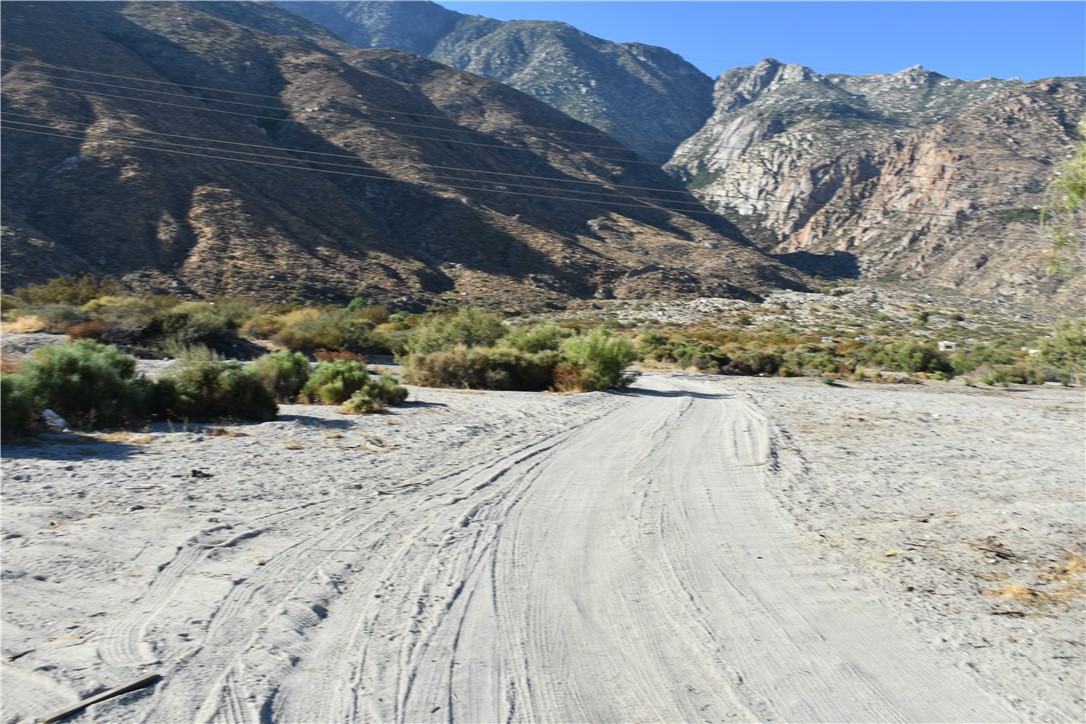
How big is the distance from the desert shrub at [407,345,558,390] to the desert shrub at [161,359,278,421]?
30.3 ft

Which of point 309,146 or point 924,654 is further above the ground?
point 309,146

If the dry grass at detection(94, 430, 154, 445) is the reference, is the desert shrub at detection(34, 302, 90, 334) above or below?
below

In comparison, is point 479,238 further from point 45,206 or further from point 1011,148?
point 1011,148

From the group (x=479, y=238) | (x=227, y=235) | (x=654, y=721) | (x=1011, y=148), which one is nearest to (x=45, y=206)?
(x=227, y=235)

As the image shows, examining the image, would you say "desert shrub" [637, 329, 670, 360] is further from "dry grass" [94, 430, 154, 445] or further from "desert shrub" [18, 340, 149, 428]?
"dry grass" [94, 430, 154, 445]

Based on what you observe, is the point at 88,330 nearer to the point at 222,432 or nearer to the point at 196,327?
the point at 196,327

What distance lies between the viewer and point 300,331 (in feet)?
110

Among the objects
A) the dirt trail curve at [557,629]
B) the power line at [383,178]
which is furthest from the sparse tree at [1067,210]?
the power line at [383,178]

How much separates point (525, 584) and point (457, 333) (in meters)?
22.9

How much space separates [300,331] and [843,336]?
4501 centimetres

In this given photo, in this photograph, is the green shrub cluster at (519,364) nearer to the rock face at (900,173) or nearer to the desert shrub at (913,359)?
the desert shrub at (913,359)

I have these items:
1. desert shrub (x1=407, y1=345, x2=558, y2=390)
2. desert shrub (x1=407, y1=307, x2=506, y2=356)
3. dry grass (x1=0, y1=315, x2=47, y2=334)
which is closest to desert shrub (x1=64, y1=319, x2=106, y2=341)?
dry grass (x1=0, y1=315, x2=47, y2=334)

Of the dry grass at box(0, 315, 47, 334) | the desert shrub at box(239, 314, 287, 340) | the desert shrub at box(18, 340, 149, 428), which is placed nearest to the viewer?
the desert shrub at box(18, 340, 149, 428)

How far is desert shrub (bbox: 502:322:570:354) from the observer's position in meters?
27.5
